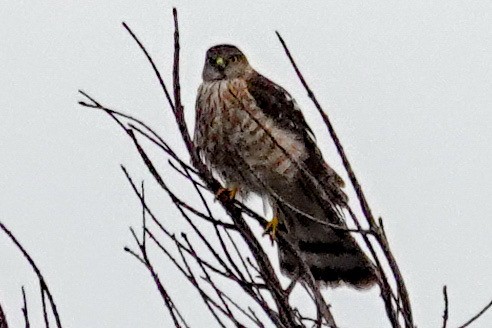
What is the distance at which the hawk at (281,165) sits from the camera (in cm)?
460

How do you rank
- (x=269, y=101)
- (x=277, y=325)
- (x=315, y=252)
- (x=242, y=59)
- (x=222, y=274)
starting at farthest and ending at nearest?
(x=242, y=59)
(x=269, y=101)
(x=315, y=252)
(x=222, y=274)
(x=277, y=325)

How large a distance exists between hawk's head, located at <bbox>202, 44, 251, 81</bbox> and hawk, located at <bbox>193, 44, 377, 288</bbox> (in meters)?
0.23

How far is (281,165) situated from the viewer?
5078 mm

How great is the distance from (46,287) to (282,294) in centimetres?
72

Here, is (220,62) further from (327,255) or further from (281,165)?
(327,255)

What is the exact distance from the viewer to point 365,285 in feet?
14.8

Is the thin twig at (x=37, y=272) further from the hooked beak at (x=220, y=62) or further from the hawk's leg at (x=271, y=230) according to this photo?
the hooked beak at (x=220, y=62)

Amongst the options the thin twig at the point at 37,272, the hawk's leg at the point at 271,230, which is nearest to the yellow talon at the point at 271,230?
the hawk's leg at the point at 271,230

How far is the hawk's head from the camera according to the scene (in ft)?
18.9

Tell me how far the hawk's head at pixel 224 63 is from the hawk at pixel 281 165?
23 cm

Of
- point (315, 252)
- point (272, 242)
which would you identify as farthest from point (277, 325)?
point (315, 252)

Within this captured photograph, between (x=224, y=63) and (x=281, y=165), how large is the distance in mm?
1036

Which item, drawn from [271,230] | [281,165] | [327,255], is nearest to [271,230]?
[271,230]

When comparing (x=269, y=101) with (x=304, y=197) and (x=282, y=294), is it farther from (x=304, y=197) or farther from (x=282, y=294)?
(x=282, y=294)
